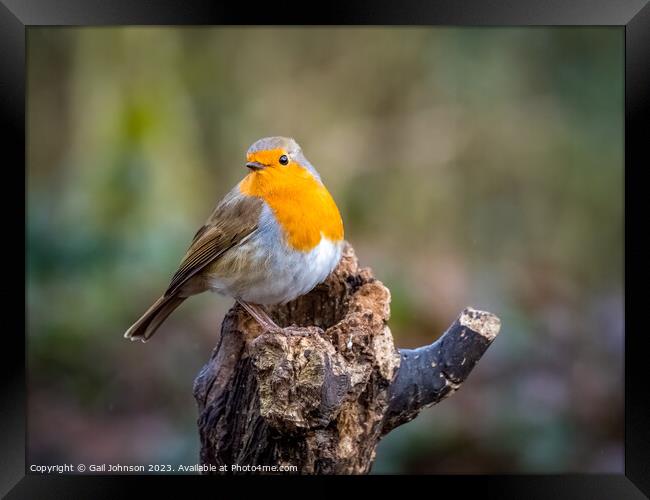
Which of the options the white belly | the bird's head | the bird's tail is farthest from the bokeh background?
the bird's head

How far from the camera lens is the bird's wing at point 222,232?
3.75 m

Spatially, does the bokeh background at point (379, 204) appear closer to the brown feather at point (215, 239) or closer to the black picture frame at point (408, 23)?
the black picture frame at point (408, 23)

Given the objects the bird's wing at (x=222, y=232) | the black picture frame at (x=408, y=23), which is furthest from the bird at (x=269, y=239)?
Result: the black picture frame at (x=408, y=23)

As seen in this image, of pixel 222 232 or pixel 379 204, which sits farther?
pixel 379 204

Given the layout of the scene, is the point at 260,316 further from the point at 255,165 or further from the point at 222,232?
the point at 255,165

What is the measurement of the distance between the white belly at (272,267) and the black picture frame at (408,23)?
836 millimetres

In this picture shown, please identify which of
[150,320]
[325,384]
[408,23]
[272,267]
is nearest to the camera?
[325,384]

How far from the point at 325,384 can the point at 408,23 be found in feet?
4.74

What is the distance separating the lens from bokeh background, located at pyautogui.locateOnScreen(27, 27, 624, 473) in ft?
15.5

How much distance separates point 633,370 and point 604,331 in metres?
1.29

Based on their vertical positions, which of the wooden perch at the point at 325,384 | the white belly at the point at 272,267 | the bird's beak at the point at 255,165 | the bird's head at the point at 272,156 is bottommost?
the wooden perch at the point at 325,384

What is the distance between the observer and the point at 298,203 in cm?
369

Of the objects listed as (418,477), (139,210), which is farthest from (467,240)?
(418,477)

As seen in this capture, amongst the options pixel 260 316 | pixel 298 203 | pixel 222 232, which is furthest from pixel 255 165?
pixel 260 316
